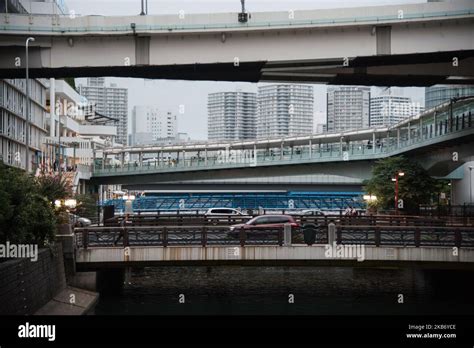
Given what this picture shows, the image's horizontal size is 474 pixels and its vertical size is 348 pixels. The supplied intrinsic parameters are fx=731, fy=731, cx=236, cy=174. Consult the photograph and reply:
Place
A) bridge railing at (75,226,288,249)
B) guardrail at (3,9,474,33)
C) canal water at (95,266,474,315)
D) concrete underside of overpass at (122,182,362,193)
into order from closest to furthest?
1. canal water at (95,266,474,315)
2. bridge railing at (75,226,288,249)
3. guardrail at (3,9,474,33)
4. concrete underside of overpass at (122,182,362,193)

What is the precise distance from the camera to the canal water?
24.9 m

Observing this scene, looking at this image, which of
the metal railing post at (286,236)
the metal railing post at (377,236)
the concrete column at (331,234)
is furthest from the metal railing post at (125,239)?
the metal railing post at (377,236)

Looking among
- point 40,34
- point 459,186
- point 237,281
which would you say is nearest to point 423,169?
point 459,186

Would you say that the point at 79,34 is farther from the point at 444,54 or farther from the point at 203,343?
the point at 203,343

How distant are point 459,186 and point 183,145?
2965 cm

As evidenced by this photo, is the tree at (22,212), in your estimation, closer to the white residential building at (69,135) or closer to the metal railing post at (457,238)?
the metal railing post at (457,238)

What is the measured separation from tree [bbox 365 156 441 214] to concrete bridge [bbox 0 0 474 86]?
18.1m

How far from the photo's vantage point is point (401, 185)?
55438 millimetres

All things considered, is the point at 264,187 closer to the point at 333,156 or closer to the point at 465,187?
the point at 333,156

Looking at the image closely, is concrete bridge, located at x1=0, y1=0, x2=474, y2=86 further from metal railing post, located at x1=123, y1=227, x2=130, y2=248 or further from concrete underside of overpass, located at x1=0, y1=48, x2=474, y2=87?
metal railing post, located at x1=123, y1=227, x2=130, y2=248

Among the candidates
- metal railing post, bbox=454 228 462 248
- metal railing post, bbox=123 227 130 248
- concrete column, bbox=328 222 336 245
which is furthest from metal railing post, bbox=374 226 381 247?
metal railing post, bbox=123 227 130 248

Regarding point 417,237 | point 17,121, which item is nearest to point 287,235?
point 417,237

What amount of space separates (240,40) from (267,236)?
563 inches

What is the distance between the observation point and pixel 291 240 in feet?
86.7
